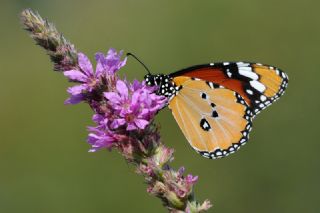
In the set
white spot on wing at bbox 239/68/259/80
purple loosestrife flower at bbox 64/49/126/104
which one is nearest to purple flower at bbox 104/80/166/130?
purple loosestrife flower at bbox 64/49/126/104

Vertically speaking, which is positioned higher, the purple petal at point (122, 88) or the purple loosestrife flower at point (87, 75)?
the purple loosestrife flower at point (87, 75)

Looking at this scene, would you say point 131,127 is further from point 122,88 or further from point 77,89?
point 77,89

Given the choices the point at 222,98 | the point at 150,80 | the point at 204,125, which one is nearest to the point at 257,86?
the point at 222,98

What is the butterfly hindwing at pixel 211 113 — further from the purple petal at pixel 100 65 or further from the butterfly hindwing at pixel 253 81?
the purple petal at pixel 100 65

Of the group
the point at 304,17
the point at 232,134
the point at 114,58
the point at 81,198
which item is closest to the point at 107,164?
the point at 81,198

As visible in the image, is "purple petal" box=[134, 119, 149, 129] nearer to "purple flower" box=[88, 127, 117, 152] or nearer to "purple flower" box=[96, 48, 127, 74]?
"purple flower" box=[88, 127, 117, 152]

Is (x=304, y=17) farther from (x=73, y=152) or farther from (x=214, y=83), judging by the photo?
(x=214, y=83)

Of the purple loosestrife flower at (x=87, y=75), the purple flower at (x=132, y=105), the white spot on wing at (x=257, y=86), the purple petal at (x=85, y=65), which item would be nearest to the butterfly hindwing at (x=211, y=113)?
the white spot on wing at (x=257, y=86)
